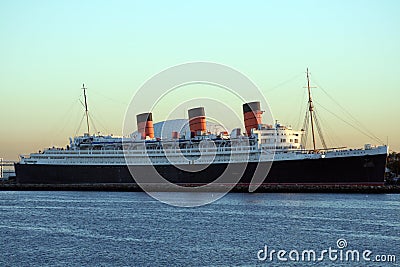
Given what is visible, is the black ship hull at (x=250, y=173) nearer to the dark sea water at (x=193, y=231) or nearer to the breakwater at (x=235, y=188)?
the breakwater at (x=235, y=188)

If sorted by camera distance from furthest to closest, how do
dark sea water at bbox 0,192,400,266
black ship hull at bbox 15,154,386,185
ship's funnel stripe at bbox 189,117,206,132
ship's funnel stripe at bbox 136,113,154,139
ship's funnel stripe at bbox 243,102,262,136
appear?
ship's funnel stripe at bbox 136,113,154,139
ship's funnel stripe at bbox 189,117,206,132
ship's funnel stripe at bbox 243,102,262,136
black ship hull at bbox 15,154,386,185
dark sea water at bbox 0,192,400,266

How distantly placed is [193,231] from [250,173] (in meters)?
28.4

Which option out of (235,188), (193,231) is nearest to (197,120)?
(235,188)

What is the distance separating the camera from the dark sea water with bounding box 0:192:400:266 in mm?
24122

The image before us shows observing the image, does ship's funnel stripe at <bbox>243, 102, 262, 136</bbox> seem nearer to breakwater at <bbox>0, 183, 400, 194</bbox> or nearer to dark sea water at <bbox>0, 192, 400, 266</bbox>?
breakwater at <bbox>0, 183, 400, 194</bbox>

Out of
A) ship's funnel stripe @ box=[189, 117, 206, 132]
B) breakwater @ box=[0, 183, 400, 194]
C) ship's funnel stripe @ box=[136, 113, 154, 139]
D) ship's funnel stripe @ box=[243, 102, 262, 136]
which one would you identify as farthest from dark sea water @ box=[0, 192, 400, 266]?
ship's funnel stripe @ box=[136, 113, 154, 139]

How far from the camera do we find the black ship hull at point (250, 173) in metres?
52.3

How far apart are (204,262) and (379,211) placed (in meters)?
17.1

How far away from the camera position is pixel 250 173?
5834cm

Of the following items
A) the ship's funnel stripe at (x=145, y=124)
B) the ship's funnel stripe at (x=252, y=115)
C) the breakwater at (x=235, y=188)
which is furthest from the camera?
the ship's funnel stripe at (x=145, y=124)

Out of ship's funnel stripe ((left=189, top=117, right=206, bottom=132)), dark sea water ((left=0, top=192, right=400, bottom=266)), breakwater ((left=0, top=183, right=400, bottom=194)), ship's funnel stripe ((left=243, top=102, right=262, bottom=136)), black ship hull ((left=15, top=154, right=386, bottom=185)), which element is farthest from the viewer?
ship's funnel stripe ((left=189, top=117, right=206, bottom=132))

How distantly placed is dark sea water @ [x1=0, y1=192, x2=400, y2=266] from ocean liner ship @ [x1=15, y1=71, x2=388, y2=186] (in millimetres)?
7276

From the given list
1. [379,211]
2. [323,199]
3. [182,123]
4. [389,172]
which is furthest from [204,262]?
[389,172]

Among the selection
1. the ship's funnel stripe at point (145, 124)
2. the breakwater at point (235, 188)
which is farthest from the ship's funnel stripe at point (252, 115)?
the ship's funnel stripe at point (145, 124)
